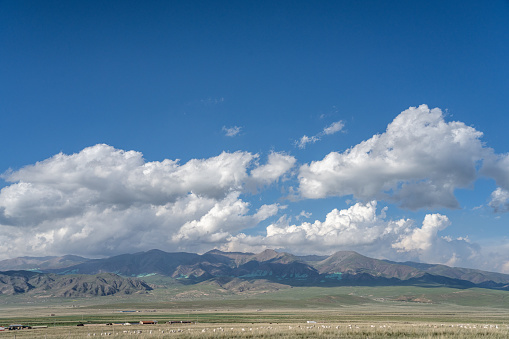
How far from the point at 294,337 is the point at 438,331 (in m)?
29.9

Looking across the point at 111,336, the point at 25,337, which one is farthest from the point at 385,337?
the point at 25,337

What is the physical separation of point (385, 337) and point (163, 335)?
129 feet

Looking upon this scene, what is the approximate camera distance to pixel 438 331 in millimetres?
73312

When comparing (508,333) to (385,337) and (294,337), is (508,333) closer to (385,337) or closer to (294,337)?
(385,337)

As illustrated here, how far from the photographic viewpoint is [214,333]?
→ 234ft

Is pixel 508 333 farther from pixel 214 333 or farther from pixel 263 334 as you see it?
pixel 214 333

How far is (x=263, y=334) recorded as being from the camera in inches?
2758

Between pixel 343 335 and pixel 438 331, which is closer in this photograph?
pixel 343 335

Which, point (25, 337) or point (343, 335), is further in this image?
point (25, 337)

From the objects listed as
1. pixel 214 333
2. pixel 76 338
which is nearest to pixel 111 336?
pixel 76 338

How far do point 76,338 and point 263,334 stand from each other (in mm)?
33517

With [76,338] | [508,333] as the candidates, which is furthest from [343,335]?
[76,338]

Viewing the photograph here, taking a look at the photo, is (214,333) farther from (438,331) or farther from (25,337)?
(438,331)

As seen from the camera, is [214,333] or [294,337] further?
[214,333]
